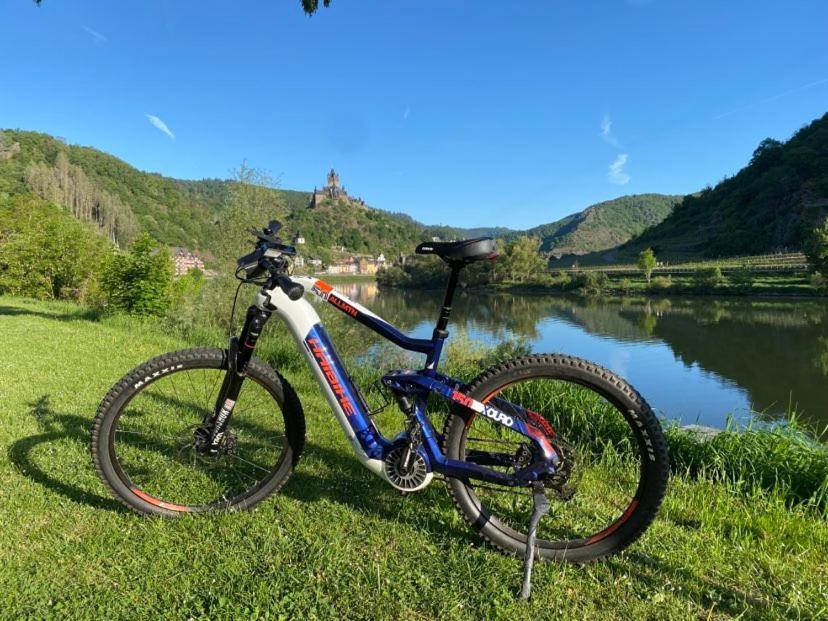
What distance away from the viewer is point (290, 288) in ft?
8.02

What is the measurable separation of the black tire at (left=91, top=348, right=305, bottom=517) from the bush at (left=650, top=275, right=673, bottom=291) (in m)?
65.6

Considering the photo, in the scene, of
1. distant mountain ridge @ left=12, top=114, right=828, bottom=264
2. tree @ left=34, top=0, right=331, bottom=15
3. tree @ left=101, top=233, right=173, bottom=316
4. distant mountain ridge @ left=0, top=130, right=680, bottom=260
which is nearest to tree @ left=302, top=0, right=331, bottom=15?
tree @ left=34, top=0, right=331, bottom=15

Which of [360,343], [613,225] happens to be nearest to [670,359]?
[360,343]

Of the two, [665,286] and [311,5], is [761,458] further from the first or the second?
[665,286]

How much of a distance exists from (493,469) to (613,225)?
215m

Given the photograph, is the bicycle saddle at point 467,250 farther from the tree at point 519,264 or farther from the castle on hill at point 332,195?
the castle on hill at point 332,195

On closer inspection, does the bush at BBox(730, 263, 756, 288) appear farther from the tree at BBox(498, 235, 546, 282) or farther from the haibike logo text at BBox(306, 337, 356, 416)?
the haibike logo text at BBox(306, 337, 356, 416)

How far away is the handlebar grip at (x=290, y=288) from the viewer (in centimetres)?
244

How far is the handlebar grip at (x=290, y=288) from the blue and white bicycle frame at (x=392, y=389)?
23mm

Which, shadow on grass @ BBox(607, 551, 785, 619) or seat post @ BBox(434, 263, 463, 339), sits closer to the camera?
shadow on grass @ BBox(607, 551, 785, 619)

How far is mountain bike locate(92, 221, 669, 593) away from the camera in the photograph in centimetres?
219

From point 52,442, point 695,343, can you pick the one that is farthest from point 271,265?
point 695,343

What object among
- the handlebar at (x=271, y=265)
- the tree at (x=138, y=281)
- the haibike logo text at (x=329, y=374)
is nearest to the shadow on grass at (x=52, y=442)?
the haibike logo text at (x=329, y=374)

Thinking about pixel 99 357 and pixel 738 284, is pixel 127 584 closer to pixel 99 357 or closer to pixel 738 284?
pixel 99 357
